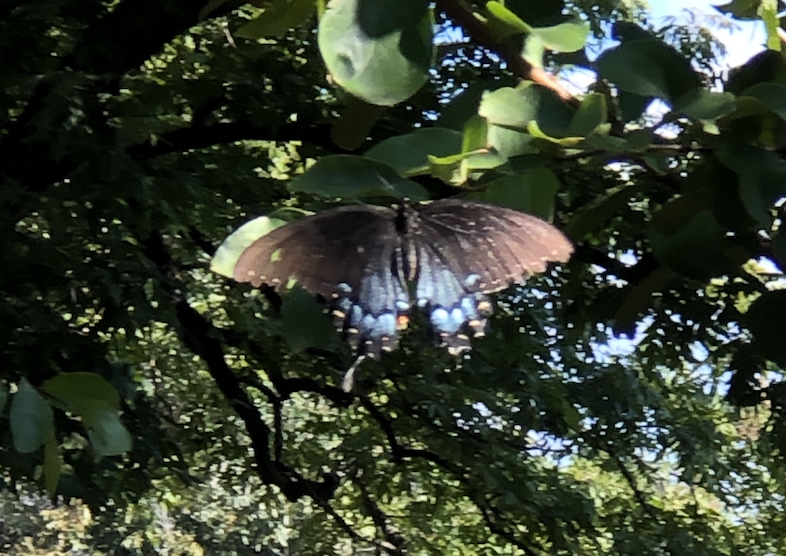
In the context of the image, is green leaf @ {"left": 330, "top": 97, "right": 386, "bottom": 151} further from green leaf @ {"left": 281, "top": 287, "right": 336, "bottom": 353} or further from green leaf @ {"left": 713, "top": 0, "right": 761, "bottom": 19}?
green leaf @ {"left": 713, "top": 0, "right": 761, "bottom": 19}

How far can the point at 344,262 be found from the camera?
0.41 meters

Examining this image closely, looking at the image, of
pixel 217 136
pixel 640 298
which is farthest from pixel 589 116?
pixel 217 136

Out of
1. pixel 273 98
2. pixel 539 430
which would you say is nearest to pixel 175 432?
pixel 539 430

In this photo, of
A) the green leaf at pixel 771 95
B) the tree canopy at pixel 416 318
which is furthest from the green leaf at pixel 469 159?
the green leaf at pixel 771 95

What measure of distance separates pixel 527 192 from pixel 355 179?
2.8 inches

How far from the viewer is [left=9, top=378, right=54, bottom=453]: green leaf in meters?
0.57

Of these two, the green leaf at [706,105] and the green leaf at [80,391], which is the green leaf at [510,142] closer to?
the green leaf at [706,105]

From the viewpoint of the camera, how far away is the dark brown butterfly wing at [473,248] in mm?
396

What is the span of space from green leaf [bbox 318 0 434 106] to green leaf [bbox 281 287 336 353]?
134 mm

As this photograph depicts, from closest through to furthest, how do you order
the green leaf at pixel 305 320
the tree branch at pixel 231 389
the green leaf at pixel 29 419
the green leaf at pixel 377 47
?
the green leaf at pixel 377 47
the green leaf at pixel 305 320
the green leaf at pixel 29 419
the tree branch at pixel 231 389

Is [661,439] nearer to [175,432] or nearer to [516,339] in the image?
[516,339]

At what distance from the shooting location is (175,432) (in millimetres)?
2910

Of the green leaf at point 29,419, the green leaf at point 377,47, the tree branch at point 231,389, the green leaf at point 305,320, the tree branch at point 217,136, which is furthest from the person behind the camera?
the tree branch at point 231,389

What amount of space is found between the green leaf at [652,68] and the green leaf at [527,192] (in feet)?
0.15
